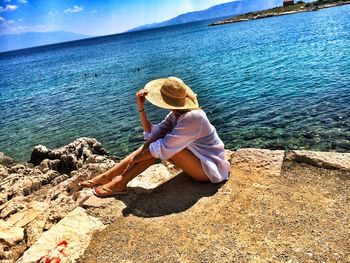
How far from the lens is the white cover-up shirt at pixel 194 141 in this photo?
18.6 ft

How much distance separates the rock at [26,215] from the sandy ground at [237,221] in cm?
144

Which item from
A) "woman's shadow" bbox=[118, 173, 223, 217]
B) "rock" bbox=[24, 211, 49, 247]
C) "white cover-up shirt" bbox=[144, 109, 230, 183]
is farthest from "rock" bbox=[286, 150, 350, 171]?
"rock" bbox=[24, 211, 49, 247]

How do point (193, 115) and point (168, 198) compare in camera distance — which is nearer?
point (193, 115)

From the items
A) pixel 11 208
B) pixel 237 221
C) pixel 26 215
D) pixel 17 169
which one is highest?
pixel 237 221

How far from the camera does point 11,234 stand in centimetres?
600

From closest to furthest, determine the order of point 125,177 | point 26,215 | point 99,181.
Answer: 1. point 125,177
2. point 99,181
3. point 26,215

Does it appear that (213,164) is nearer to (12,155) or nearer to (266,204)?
(266,204)

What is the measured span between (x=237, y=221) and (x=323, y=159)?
7.75 feet

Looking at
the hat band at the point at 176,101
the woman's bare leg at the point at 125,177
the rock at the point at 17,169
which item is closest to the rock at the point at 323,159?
the hat band at the point at 176,101

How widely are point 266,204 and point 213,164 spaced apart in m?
1.11

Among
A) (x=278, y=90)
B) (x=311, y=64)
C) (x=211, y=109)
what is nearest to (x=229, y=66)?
(x=311, y=64)

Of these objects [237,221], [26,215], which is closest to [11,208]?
[26,215]

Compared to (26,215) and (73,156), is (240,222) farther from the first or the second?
(73,156)

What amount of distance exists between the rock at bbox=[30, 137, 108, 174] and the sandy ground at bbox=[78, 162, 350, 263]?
231 inches
